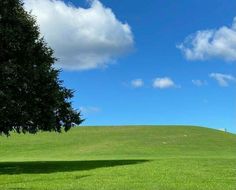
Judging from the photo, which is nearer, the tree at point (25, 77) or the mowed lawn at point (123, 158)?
the mowed lawn at point (123, 158)

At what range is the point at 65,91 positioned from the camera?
52.1 metres

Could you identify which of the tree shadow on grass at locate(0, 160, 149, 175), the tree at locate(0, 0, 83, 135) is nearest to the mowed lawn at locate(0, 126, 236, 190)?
the tree shadow on grass at locate(0, 160, 149, 175)

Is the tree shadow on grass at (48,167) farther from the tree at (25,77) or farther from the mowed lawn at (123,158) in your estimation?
the tree at (25,77)

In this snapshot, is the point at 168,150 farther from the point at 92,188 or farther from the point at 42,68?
the point at 92,188

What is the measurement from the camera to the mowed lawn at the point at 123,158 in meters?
30.0

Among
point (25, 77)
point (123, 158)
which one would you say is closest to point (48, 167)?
point (25, 77)

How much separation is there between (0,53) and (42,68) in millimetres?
3842

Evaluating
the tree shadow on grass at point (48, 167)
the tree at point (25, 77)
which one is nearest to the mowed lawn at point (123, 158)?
the tree shadow on grass at point (48, 167)

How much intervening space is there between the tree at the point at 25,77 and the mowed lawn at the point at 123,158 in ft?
14.0

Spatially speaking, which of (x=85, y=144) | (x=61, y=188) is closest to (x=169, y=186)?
(x=61, y=188)

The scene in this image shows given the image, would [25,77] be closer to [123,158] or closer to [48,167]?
[48,167]

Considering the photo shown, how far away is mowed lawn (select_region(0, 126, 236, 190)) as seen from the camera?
98.4 ft

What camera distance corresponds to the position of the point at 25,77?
48.7 metres

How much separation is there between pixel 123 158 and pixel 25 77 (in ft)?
87.0
